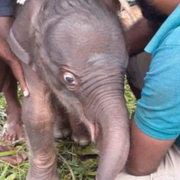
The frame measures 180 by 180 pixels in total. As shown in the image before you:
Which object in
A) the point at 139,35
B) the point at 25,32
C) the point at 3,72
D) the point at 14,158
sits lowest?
the point at 14,158

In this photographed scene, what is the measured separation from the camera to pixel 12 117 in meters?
2.69

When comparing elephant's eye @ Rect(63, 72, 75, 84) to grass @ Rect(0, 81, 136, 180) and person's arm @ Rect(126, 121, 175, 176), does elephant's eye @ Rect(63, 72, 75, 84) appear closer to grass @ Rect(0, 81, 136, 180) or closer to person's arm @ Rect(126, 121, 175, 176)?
person's arm @ Rect(126, 121, 175, 176)

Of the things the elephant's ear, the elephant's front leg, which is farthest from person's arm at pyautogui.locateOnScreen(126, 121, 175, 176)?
the elephant's ear

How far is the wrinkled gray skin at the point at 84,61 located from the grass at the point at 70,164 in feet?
1.78

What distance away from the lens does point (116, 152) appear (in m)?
1.58

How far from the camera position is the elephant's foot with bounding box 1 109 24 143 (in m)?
2.65

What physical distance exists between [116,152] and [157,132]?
18cm

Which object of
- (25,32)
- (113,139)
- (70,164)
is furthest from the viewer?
(70,164)

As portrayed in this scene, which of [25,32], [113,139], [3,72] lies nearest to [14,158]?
[3,72]

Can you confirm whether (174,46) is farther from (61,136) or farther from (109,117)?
(61,136)

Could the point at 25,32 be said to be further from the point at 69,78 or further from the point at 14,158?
the point at 14,158

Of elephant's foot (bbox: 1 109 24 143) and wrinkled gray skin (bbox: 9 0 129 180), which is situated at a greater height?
wrinkled gray skin (bbox: 9 0 129 180)

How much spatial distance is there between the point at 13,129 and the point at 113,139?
3.86 ft

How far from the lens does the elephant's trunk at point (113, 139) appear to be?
1579mm
